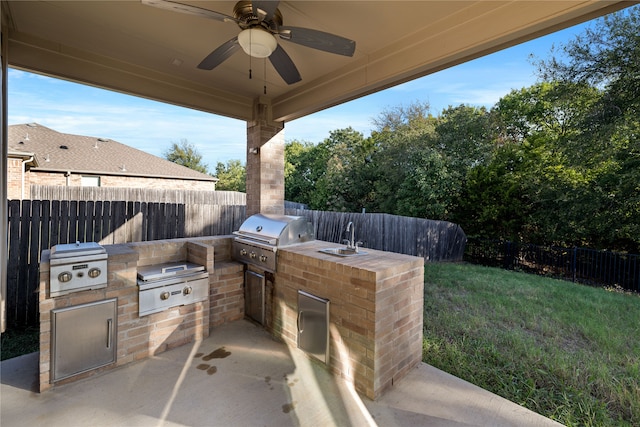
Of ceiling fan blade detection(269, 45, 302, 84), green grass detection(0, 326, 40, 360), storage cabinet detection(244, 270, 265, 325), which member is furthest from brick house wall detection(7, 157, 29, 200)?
ceiling fan blade detection(269, 45, 302, 84)

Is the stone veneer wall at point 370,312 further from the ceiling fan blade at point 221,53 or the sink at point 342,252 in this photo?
the ceiling fan blade at point 221,53

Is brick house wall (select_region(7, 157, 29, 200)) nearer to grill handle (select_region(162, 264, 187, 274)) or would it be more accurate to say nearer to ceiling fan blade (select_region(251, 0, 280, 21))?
grill handle (select_region(162, 264, 187, 274))

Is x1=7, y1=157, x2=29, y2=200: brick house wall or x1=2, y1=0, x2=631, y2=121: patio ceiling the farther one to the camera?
x1=7, y1=157, x2=29, y2=200: brick house wall

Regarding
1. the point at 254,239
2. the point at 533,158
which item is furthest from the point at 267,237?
the point at 533,158

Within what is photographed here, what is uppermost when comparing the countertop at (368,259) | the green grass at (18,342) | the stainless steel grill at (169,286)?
the countertop at (368,259)

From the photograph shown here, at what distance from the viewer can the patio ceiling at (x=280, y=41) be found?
2264 mm

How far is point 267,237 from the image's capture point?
10.7 feet

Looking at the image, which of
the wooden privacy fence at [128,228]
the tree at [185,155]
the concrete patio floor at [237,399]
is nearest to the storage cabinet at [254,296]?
the concrete patio floor at [237,399]

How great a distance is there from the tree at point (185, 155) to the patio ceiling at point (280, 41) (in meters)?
27.9

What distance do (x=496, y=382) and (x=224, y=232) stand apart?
20.7 ft

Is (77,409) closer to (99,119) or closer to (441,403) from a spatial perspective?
(441,403)

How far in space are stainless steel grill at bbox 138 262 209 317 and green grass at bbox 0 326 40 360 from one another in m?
1.38

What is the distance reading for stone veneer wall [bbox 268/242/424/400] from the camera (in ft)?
7.29

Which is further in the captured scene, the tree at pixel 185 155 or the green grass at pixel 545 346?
the tree at pixel 185 155
